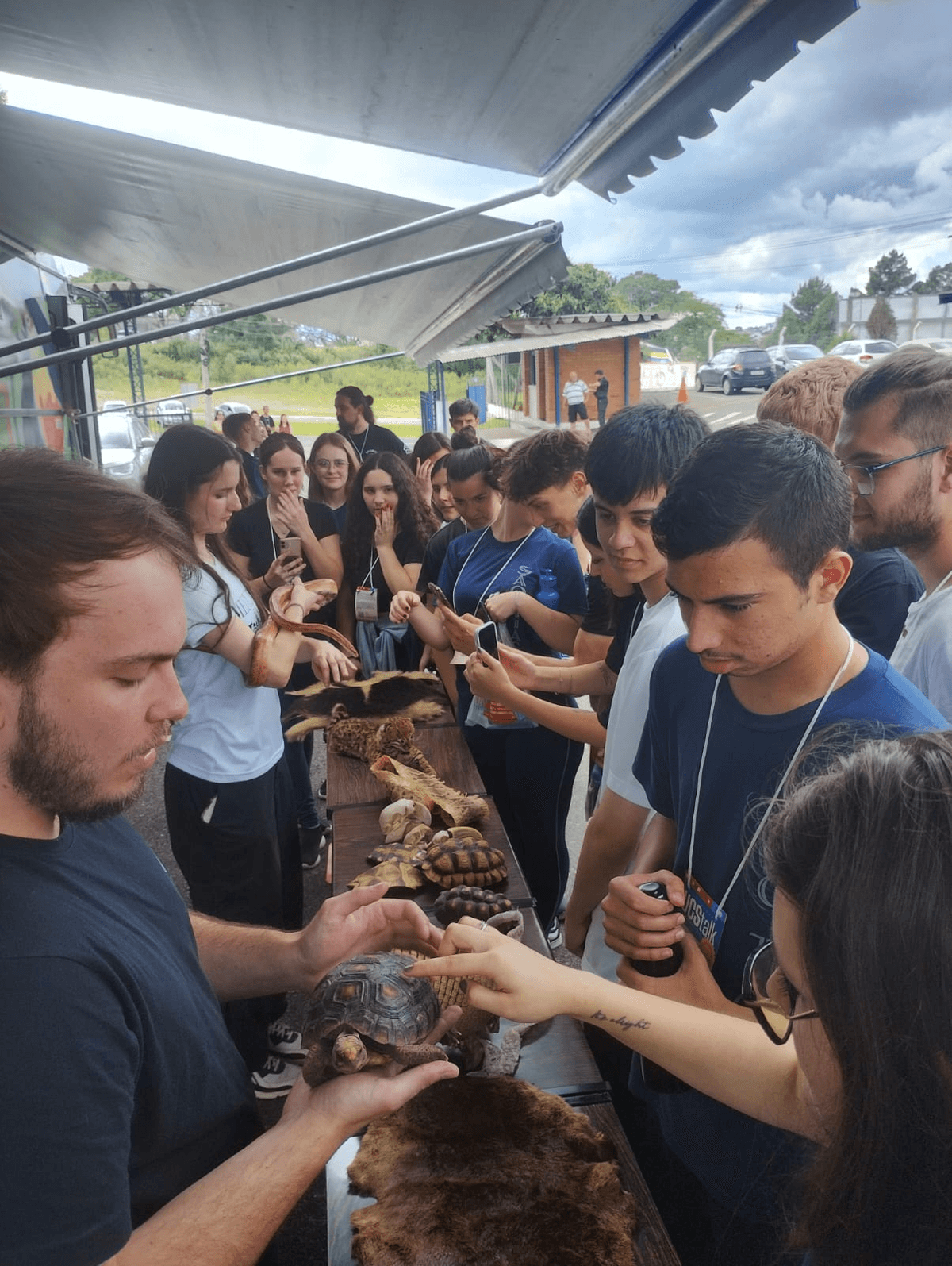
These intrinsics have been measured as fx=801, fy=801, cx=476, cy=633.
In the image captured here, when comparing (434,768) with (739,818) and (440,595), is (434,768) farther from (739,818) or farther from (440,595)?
(739,818)

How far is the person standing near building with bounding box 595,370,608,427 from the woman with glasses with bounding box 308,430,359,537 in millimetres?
16312

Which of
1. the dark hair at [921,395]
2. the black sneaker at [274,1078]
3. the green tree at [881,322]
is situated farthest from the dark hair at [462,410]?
the green tree at [881,322]

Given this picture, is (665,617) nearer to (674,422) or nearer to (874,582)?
(674,422)

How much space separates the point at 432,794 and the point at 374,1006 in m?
1.24

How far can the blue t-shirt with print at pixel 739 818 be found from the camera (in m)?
1.28

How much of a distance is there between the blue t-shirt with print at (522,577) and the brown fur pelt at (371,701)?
296 millimetres

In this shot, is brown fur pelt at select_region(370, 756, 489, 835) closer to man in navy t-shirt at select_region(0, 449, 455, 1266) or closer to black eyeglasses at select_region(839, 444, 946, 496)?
man in navy t-shirt at select_region(0, 449, 455, 1266)

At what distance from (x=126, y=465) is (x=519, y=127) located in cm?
1184

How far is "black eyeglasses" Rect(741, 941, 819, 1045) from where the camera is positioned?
100cm

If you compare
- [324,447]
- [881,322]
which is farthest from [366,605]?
[881,322]

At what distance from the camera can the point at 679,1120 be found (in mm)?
1415

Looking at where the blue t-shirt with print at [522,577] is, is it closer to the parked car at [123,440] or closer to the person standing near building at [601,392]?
the parked car at [123,440]

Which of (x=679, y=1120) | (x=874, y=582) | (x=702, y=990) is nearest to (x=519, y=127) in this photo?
(x=874, y=582)

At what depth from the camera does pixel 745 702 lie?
1.42m
